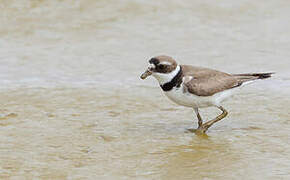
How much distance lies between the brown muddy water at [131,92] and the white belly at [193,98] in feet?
1.28

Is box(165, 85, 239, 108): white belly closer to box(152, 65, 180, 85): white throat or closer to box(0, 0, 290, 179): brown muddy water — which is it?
box(152, 65, 180, 85): white throat

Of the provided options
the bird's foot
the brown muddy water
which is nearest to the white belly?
the bird's foot

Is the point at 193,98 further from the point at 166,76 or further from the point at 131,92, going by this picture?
the point at 131,92

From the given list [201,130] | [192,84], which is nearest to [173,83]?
[192,84]

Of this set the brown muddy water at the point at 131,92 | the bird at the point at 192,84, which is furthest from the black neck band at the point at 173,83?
the brown muddy water at the point at 131,92

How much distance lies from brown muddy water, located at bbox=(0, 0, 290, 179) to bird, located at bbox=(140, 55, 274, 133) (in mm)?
401

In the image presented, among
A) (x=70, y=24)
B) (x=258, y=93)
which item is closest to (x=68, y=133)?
(x=258, y=93)

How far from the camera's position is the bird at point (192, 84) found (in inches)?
315

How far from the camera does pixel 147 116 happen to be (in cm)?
899

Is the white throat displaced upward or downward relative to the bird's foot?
upward

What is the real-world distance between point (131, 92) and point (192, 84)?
89.1 inches

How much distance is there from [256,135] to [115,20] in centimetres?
601

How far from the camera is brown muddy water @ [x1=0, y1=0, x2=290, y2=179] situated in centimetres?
705

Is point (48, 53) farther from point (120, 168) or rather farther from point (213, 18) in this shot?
point (120, 168)
